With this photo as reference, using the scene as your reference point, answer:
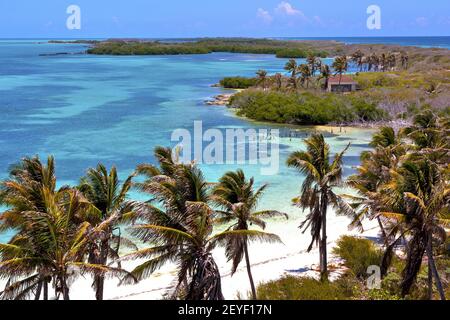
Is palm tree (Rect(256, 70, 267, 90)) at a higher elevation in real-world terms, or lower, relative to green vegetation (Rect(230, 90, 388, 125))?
higher

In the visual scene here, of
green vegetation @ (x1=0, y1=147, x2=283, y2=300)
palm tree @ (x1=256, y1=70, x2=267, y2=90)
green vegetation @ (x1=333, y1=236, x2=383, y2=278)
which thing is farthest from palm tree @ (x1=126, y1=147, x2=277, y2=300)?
palm tree @ (x1=256, y1=70, x2=267, y2=90)

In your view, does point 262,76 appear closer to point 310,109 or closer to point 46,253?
point 310,109

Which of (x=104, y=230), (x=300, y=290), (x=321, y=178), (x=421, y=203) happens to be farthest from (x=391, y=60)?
(x=104, y=230)

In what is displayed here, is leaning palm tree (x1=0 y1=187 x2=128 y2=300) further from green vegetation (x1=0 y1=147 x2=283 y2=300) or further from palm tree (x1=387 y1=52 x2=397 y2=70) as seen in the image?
palm tree (x1=387 y1=52 x2=397 y2=70)

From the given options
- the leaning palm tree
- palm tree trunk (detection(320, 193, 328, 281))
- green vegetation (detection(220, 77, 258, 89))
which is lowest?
palm tree trunk (detection(320, 193, 328, 281))

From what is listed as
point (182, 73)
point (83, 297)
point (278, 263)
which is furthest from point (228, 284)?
point (182, 73)

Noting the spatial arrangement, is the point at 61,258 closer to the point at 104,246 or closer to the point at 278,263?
the point at 104,246
